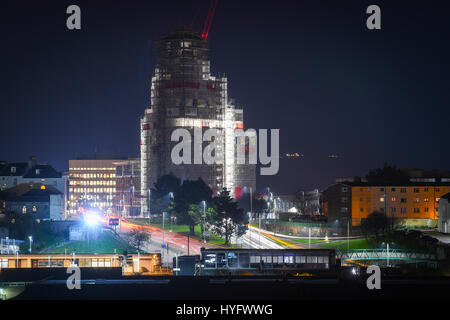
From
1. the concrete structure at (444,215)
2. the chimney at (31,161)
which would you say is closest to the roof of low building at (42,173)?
the chimney at (31,161)

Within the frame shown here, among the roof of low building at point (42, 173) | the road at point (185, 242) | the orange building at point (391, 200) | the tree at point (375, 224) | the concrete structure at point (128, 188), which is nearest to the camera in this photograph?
the road at point (185, 242)

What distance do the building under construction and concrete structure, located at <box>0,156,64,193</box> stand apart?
17.9m

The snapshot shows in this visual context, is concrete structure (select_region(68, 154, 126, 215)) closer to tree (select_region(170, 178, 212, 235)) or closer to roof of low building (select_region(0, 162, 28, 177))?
roof of low building (select_region(0, 162, 28, 177))

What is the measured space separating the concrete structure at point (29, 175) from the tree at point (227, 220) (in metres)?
33.0

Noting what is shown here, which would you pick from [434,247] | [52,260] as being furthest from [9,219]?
[434,247]

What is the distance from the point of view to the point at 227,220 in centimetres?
6750

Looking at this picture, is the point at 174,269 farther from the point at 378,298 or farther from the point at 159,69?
the point at 159,69

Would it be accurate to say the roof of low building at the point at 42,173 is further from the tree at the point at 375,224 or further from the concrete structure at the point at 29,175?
the tree at the point at 375,224

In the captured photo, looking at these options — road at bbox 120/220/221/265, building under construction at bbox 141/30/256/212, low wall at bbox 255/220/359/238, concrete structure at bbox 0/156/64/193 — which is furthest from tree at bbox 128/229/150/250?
building under construction at bbox 141/30/256/212

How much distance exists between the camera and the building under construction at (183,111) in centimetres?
10994

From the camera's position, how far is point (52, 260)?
49.6 m

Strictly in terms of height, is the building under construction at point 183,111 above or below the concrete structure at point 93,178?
above

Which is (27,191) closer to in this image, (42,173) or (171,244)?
(42,173)
